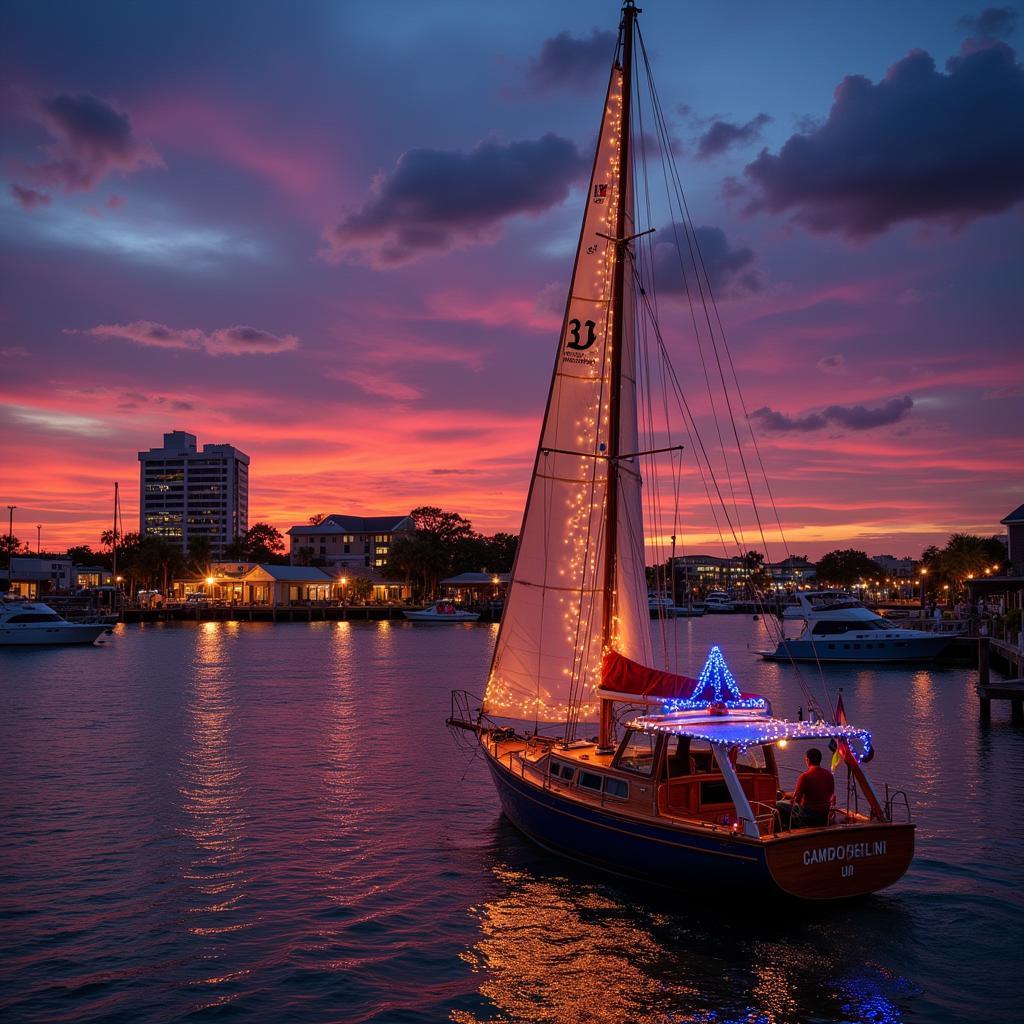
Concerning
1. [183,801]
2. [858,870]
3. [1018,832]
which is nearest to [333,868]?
[183,801]

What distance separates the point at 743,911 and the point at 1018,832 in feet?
31.7

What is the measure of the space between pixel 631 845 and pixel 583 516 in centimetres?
708

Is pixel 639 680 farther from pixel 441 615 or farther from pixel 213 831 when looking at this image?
pixel 441 615

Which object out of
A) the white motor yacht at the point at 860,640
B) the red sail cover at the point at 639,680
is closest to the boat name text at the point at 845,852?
the red sail cover at the point at 639,680

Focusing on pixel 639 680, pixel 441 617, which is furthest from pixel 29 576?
pixel 639 680

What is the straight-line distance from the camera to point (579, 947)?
48.8 ft

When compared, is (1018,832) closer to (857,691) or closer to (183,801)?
(183,801)

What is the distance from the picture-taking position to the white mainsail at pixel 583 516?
785 inches

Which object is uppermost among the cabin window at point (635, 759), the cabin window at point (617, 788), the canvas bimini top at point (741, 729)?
the canvas bimini top at point (741, 729)

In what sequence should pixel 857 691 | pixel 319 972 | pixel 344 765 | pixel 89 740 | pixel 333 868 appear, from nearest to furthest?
1. pixel 319 972
2. pixel 333 868
3. pixel 344 765
4. pixel 89 740
5. pixel 857 691

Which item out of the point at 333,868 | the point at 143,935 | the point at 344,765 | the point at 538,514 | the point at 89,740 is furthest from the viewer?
the point at 89,740

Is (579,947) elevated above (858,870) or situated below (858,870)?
below

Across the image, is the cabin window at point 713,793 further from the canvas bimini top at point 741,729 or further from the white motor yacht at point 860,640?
the white motor yacht at point 860,640

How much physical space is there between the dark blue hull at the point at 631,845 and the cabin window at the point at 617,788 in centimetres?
44
